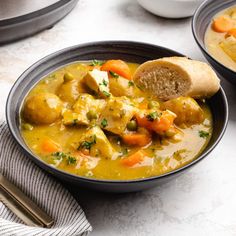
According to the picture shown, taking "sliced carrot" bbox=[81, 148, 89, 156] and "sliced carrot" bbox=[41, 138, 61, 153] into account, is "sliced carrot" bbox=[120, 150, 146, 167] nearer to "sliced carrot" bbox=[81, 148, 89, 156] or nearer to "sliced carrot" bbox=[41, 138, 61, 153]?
"sliced carrot" bbox=[81, 148, 89, 156]

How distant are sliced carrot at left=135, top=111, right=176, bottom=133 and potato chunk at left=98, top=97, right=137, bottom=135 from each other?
6 centimetres

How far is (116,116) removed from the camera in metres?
2.76

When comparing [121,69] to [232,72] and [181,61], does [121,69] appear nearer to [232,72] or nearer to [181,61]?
[181,61]

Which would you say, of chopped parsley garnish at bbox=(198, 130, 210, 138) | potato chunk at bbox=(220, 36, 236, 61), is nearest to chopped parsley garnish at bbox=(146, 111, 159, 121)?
chopped parsley garnish at bbox=(198, 130, 210, 138)

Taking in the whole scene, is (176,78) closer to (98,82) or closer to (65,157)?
(98,82)

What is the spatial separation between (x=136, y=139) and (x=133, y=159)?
0.13 metres

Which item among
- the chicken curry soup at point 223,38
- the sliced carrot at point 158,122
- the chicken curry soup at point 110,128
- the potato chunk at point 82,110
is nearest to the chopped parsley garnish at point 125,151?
the chicken curry soup at point 110,128

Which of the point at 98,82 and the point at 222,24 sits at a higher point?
the point at 98,82

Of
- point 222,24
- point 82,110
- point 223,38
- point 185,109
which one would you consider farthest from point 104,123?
point 222,24

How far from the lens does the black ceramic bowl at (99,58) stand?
8.16 feet

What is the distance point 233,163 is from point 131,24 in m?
1.67

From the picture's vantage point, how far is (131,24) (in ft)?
14.1

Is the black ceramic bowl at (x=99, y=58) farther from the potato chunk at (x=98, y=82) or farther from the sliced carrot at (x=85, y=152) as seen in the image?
the potato chunk at (x=98, y=82)

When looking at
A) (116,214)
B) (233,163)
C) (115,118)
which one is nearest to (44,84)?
(115,118)
